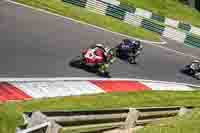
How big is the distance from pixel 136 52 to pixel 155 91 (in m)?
4.52

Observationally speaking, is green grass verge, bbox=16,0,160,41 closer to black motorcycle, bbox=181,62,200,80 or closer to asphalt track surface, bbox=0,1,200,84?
asphalt track surface, bbox=0,1,200,84

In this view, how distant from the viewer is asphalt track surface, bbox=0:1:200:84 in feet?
67.7

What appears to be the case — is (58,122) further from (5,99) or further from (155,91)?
(155,91)

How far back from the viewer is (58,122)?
1159 centimetres

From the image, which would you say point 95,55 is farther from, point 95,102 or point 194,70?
point 194,70

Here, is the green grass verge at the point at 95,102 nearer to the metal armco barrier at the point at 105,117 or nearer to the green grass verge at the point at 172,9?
the metal armco barrier at the point at 105,117

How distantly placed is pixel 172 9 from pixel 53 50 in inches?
1034

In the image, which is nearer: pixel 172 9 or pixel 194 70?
pixel 194 70

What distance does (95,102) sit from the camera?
58.5 ft

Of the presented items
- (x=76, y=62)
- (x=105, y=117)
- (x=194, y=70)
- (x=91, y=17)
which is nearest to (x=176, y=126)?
(x=105, y=117)

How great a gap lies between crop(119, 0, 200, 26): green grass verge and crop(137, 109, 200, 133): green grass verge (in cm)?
2881

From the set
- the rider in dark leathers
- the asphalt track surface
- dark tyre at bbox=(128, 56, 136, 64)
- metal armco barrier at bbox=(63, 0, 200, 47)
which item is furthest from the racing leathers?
metal armco barrier at bbox=(63, 0, 200, 47)

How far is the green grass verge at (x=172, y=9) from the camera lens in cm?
4619

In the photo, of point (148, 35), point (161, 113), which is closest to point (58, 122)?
point (161, 113)
